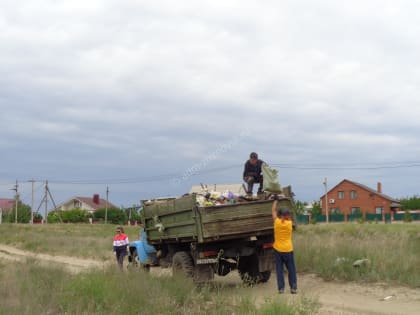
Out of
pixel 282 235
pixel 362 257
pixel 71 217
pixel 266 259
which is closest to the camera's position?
pixel 282 235

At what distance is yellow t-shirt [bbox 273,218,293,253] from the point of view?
1005 centimetres

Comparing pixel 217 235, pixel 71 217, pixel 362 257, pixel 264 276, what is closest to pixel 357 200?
pixel 71 217

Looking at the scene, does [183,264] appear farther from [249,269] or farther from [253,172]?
[253,172]

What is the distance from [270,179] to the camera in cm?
1156

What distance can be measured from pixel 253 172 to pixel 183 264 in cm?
268

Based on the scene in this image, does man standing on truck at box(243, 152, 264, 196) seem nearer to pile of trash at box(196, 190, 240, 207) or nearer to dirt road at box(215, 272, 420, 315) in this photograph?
pile of trash at box(196, 190, 240, 207)

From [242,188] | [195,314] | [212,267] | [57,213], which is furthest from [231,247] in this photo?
[57,213]

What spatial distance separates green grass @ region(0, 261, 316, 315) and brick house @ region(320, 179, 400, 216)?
254 ft

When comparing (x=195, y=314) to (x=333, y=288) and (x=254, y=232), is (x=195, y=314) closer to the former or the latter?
(x=254, y=232)

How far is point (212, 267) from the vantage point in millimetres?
11320

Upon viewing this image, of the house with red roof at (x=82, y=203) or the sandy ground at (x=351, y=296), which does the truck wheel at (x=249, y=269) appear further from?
the house with red roof at (x=82, y=203)

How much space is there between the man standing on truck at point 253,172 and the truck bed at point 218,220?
124 centimetres

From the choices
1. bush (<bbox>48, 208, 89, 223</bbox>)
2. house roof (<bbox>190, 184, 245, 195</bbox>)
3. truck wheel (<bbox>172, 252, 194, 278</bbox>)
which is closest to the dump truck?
truck wheel (<bbox>172, 252, 194, 278</bbox>)

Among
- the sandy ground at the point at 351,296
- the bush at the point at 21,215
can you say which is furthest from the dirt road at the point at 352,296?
the bush at the point at 21,215
